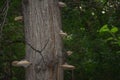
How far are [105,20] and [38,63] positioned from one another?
11.4 feet

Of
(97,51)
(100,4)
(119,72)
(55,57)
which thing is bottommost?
(119,72)

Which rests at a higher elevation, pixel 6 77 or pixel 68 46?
pixel 68 46

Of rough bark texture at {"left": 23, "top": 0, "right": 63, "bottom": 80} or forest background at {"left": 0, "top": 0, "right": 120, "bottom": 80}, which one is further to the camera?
forest background at {"left": 0, "top": 0, "right": 120, "bottom": 80}

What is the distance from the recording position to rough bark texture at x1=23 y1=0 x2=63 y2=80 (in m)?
4.18

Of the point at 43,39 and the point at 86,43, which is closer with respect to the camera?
the point at 43,39

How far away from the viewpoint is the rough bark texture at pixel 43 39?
4.18 metres

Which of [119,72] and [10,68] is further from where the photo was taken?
[119,72]

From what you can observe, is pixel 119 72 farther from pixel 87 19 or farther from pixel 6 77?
pixel 6 77

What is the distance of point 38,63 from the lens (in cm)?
418

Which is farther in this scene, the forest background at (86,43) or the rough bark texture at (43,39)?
the forest background at (86,43)

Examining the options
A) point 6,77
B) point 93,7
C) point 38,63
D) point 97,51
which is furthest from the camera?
point 93,7

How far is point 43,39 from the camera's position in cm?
423

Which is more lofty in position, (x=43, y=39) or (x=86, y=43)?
(x=43, y=39)

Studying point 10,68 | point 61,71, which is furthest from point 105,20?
point 61,71
